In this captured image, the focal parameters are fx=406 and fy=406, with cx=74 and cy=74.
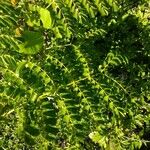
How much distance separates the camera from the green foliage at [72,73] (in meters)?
1.64

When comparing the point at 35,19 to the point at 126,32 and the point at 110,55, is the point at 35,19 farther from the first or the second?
the point at 126,32

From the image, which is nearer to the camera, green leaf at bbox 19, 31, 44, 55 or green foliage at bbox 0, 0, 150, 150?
green leaf at bbox 19, 31, 44, 55

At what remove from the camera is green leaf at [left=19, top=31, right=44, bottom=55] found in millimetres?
1521

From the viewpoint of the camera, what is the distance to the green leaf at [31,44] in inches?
59.9

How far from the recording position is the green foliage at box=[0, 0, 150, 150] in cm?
164

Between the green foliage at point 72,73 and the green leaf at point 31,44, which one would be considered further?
the green foliage at point 72,73

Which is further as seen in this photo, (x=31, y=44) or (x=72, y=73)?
(x=72, y=73)

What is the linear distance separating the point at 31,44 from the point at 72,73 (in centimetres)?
66

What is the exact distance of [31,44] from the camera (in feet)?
5.06

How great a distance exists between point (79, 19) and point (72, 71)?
57cm

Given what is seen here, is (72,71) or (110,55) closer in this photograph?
(72,71)

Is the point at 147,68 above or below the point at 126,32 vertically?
below

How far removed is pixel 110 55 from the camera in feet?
9.50

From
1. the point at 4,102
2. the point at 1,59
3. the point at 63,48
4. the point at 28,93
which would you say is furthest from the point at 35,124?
the point at 63,48
